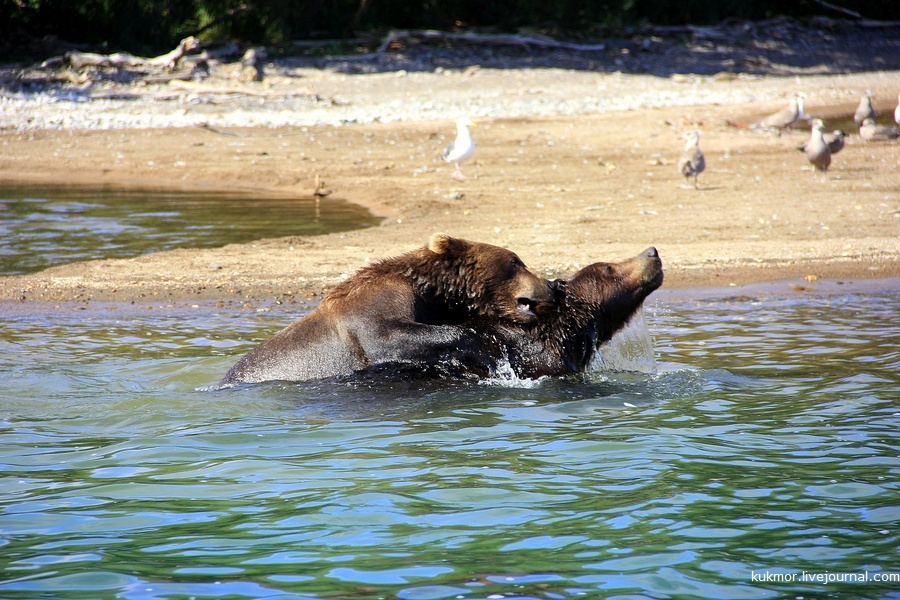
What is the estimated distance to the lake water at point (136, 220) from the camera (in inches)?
494

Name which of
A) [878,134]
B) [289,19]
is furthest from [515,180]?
[289,19]

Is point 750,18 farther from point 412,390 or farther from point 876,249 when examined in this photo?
point 412,390

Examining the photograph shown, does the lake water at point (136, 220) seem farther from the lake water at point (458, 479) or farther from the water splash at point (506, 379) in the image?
the water splash at point (506, 379)

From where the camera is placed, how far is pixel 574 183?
16.2m

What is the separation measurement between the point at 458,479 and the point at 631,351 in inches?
114

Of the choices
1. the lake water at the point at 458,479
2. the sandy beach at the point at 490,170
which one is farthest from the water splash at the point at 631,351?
the sandy beach at the point at 490,170

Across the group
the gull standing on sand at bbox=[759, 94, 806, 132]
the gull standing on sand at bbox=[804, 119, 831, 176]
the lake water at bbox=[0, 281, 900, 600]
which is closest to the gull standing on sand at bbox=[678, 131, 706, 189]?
the gull standing on sand at bbox=[804, 119, 831, 176]

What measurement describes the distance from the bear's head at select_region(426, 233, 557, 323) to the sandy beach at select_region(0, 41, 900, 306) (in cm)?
358

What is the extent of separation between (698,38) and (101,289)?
2824 centimetres

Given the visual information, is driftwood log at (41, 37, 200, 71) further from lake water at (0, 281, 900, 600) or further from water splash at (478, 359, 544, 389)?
water splash at (478, 359, 544, 389)

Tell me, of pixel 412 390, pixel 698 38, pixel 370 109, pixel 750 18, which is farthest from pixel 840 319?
pixel 750 18

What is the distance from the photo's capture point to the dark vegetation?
93.4 feet

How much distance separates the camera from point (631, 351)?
7277mm

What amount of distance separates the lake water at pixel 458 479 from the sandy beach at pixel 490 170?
11.0ft
